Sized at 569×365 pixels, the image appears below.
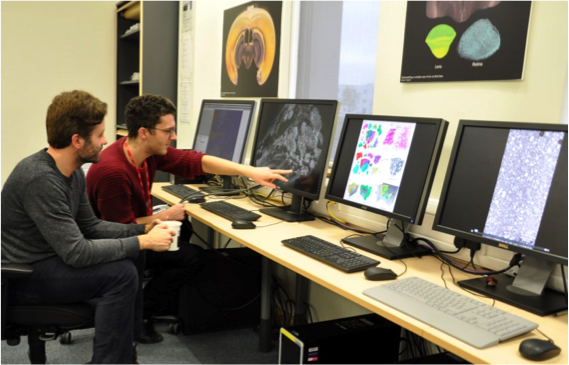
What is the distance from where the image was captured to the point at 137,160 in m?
2.30

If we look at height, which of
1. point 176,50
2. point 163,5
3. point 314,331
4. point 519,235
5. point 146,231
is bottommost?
point 314,331

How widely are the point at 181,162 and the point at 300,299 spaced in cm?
94

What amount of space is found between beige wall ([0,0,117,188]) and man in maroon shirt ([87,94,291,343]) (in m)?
2.42

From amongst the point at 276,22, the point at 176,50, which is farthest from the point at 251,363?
the point at 176,50

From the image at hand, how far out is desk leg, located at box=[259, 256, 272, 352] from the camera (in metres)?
2.43

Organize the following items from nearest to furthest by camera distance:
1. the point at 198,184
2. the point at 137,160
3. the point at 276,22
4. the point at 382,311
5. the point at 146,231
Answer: the point at 382,311, the point at 146,231, the point at 137,160, the point at 276,22, the point at 198,184

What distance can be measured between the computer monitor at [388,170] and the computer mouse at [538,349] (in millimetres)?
648

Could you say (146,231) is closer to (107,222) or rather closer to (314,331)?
(107,222)

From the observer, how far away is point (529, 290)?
4.59 feet

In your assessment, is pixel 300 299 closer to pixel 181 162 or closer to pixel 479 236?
pixel 181 162

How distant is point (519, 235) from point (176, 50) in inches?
121

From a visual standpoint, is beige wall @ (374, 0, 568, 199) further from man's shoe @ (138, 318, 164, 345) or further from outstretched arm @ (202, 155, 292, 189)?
man's shoe @ (138, 318, 164, 345)

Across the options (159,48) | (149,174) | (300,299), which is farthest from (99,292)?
(159,48)

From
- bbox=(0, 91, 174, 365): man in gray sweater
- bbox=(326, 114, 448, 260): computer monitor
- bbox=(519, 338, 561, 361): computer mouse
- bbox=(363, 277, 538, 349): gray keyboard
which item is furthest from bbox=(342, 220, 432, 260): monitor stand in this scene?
bbox=(0, 91, 174, 365): man in gray sweater
